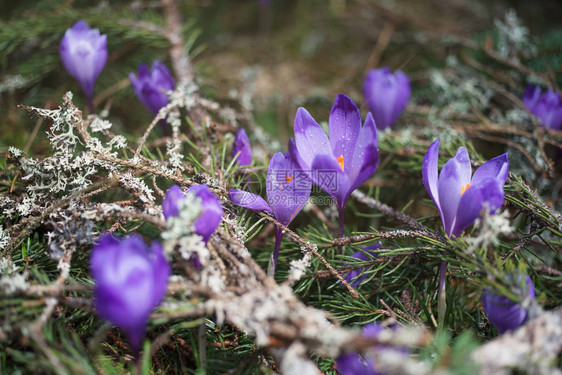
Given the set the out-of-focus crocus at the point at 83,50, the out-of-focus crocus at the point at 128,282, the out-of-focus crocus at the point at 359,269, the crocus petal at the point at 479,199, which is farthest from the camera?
the out-of-focus crocus at the point at 83,50

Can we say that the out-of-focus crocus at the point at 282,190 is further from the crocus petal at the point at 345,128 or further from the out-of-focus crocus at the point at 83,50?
the out-of-focus crocus at the point at 83,50

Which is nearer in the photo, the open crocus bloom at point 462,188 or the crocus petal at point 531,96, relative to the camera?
the open crocus bloom at point 462,188

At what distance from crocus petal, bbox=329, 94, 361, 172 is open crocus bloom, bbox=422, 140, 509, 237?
98 millimetres

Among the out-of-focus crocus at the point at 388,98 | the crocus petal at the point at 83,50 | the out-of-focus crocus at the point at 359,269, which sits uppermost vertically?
the crocus petal at the point at 83,50

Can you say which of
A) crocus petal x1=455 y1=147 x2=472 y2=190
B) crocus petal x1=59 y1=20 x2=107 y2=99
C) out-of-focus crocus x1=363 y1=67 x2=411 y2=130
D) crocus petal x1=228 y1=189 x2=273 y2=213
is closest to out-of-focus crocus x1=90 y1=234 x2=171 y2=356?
crocus petal x1=228 y1=189 x2=273 y2=213

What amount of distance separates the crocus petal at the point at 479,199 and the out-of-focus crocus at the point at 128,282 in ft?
1.15

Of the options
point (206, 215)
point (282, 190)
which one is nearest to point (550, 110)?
point (282, 190)

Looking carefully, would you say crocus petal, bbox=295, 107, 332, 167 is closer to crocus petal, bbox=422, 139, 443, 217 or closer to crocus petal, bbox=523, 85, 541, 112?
crocus petal, bbox=422, 139, 443, 217

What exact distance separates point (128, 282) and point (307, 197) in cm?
26

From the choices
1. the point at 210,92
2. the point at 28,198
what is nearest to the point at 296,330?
the point at 28,198

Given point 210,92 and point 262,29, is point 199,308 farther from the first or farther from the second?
point 262,29

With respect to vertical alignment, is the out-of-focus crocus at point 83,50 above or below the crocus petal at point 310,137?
above

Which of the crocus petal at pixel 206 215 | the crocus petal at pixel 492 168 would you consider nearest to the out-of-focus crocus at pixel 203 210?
the crocus petal at pixel 206 215

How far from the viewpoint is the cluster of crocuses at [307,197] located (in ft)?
1.29
